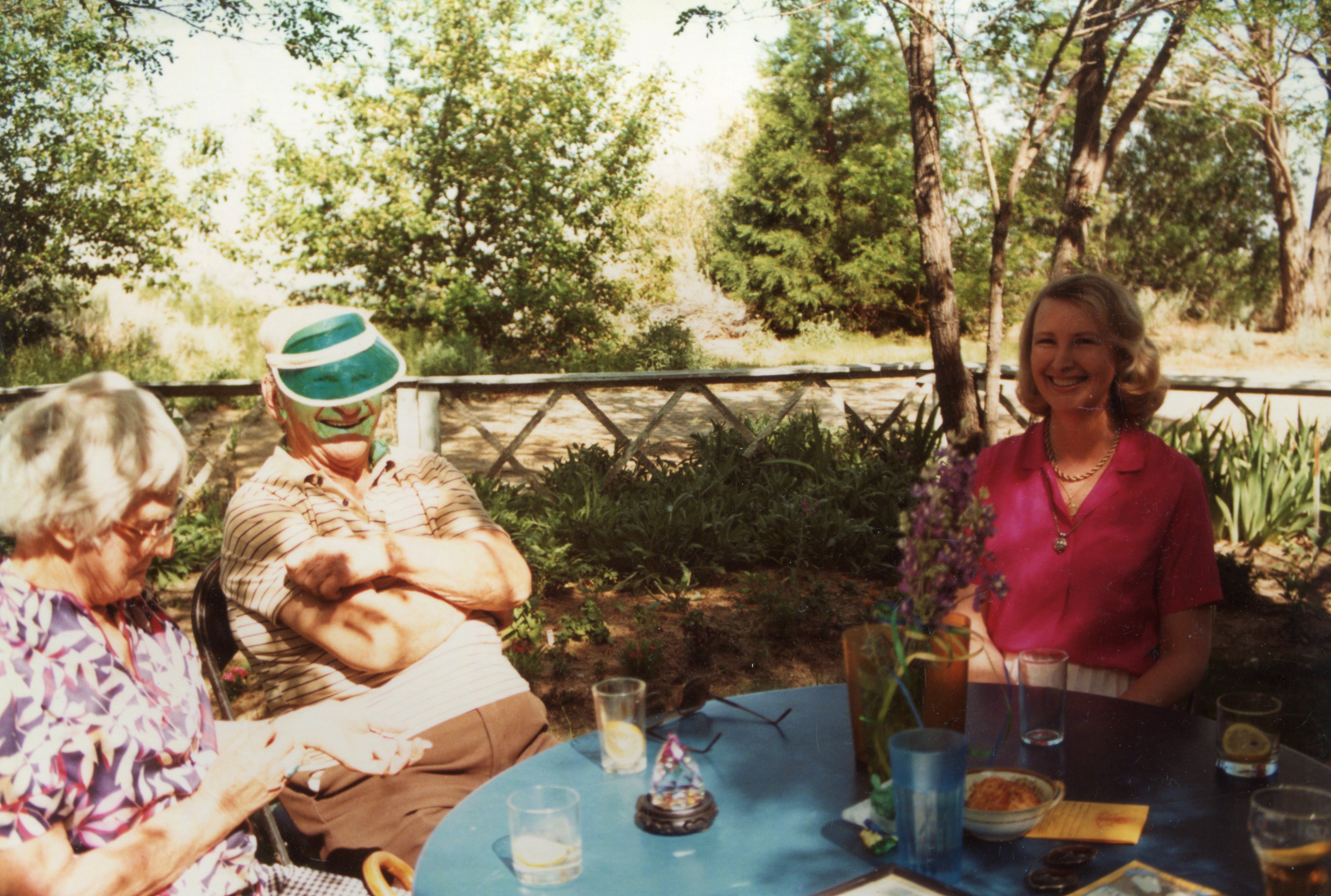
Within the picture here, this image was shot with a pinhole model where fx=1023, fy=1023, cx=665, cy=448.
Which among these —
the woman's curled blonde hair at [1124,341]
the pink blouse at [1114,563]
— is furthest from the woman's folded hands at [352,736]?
the woman's curled blonde hair at [1124,341]

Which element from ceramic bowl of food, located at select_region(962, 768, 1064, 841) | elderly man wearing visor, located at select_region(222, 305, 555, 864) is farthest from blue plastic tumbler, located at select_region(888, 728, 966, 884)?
elderly man wearing visor, located at select_region(222, 305, 555, 864)

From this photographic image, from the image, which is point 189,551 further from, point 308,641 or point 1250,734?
point 1250,734

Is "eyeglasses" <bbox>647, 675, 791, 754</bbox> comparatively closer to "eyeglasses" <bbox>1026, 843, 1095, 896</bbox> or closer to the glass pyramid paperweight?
the glass pyramid paperweight

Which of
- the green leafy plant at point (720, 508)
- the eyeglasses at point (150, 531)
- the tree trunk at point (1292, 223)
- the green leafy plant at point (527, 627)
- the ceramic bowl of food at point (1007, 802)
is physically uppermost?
the tree trunk at point (1292, 223)

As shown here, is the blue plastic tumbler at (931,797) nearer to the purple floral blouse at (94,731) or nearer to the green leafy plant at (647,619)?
the purple floral blouse at (94,731)

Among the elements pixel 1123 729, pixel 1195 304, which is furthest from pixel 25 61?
pixel 1195 304

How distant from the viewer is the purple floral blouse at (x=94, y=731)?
1.12 m

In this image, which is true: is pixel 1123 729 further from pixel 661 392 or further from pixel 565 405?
pixel 565 405

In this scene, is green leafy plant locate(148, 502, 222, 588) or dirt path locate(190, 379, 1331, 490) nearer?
green leafy plant locate(148, 502, 222, 588)

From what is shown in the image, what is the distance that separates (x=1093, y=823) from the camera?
119 cm

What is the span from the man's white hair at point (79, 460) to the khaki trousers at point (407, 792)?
64cm

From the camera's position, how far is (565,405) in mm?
6242

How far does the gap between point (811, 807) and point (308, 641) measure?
3.29 feet

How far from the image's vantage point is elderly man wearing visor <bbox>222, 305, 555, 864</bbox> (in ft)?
5.79
